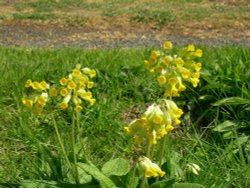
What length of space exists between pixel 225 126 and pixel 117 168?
104 centimetres

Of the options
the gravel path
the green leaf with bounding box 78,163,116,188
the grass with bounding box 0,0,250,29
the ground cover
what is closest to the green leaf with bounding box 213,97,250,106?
the green leaf with bounding box 78,163,116,188

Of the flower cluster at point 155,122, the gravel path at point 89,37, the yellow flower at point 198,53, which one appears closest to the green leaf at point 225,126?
the yellow flower at point 198,53

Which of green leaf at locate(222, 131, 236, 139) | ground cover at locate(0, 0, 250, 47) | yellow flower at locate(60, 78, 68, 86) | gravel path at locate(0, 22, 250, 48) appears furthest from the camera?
ground cover at locate(0, 0, 250, 47)

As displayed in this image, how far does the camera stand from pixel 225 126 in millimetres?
3270

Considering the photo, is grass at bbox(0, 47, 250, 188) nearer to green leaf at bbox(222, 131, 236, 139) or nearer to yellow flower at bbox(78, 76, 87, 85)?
green leaf at bbox(222, 131, 236, 139)

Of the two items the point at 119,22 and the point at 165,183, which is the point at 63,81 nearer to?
the point at 165,183

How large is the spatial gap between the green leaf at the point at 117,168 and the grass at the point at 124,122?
0.65ft

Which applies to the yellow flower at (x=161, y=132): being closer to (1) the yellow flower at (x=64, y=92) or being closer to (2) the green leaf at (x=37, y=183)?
(1) the yellow flower at (x=64, y=92)

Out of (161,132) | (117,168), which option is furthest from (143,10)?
(161,132)

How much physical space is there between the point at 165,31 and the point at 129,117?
562 centimetres

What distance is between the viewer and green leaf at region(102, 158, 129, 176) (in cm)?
245

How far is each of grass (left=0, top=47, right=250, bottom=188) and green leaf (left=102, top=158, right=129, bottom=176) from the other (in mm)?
199

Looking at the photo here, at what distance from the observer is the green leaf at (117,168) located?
8.05 ft

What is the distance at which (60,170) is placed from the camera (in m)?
2.55
